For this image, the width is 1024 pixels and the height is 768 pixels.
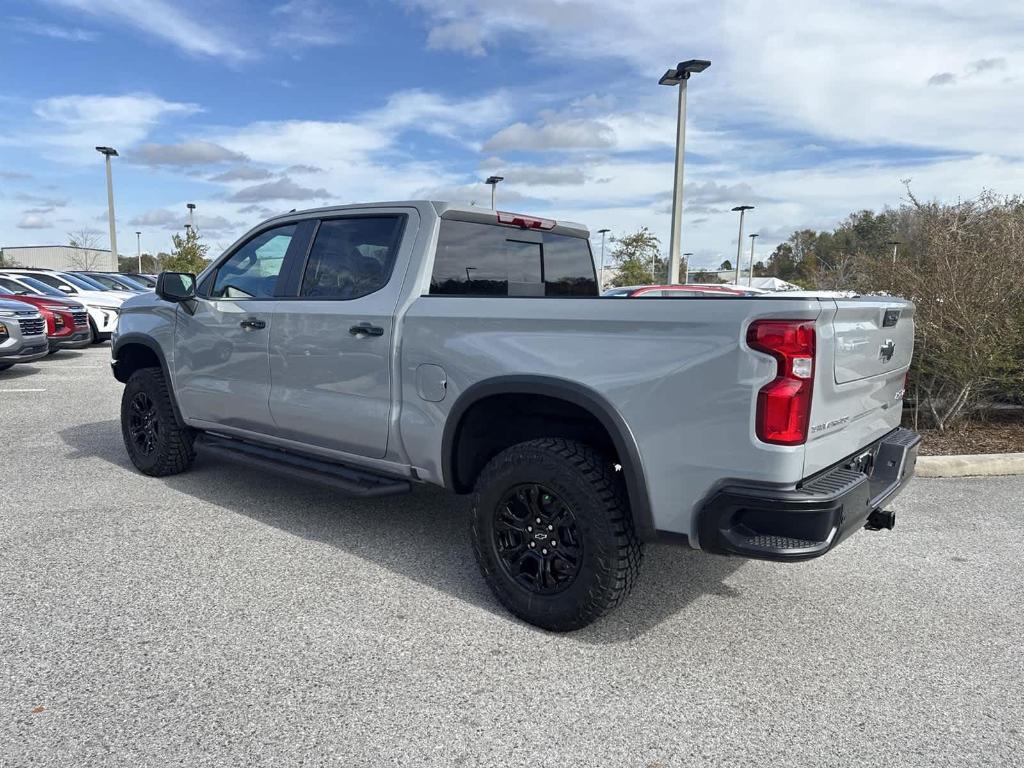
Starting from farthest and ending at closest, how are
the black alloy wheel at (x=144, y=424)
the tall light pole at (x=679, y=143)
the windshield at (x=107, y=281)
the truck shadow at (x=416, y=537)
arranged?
the windshield at (x=107, y=281) < the tall light pole at (x=679, y=143) < the black alloy wheel at (x=144, y=424) < the truck shadow at (x=416, y=537)

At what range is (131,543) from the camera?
4.34 m

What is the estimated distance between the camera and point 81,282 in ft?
56.1

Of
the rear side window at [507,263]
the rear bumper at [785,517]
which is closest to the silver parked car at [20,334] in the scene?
the rear side window at [507,263]

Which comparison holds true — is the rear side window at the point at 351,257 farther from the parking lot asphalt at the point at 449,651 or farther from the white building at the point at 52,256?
the white building at the point at 52,256

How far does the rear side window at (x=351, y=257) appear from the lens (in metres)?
4.09

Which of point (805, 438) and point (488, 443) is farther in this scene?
point (488, 443)

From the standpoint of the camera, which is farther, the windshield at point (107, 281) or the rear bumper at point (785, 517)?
the windshield at point (107, 281)

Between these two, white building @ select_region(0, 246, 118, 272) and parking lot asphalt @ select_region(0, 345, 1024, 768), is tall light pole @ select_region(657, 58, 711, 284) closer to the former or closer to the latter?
parking lot asphalt @ select_region(0, 345, 1024, 768)

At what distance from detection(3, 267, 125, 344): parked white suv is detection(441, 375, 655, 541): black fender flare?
566 inches

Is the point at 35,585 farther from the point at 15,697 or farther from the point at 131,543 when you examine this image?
the point at 15,697

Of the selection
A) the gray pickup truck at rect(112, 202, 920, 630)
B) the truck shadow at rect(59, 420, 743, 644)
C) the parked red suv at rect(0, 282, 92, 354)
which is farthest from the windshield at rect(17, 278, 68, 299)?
the gray pickup truck at rect(112, 202, 920, 630)

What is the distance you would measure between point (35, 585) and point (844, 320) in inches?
152

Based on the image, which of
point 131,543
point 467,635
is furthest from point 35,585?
point 467,635

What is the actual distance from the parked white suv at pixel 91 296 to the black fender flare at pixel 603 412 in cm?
1437
